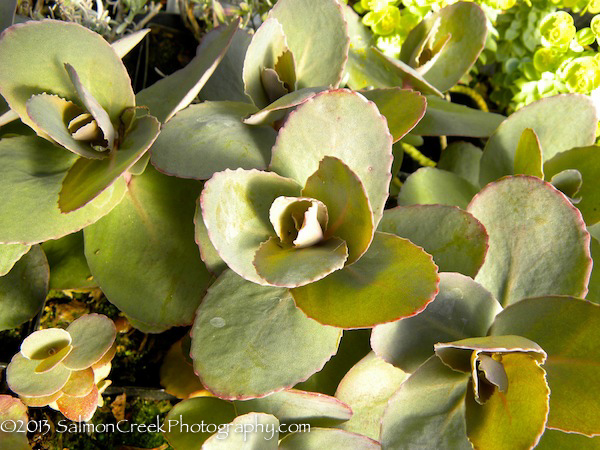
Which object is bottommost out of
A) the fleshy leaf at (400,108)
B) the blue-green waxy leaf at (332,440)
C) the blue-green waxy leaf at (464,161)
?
the blue-green waxy leaf at (332,440)

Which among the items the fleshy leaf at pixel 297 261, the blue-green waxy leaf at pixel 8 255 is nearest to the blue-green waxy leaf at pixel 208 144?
the fleshy leaf at pixel 297 261

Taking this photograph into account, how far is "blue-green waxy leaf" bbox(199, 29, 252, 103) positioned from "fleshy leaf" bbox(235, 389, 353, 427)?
0.39 metres

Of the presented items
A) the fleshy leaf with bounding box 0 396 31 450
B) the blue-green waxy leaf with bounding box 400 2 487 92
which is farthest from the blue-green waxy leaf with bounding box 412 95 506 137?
the fleshy leaf with bounding box 0 396 31 450

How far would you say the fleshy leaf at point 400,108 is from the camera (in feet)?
1.90

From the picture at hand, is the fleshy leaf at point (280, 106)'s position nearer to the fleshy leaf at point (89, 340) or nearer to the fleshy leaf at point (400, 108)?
the fleshy leaf at point (400, 108)

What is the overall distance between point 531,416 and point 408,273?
16 cm

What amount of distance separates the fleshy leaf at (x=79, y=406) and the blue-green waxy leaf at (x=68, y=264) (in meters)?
0.15

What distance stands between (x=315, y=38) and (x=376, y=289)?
0.33 m

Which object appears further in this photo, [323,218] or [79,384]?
[79,384]

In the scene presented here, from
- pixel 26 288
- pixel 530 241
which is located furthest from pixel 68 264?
pixel 530 241

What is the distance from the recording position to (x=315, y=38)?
0.65 meters

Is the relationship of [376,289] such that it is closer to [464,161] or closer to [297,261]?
[297,261]

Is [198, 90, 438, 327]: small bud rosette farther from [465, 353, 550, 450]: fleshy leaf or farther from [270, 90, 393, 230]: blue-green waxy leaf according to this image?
[465, 353, 550, 450]: fleshy leaf

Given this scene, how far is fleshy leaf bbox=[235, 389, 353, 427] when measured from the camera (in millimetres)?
565
